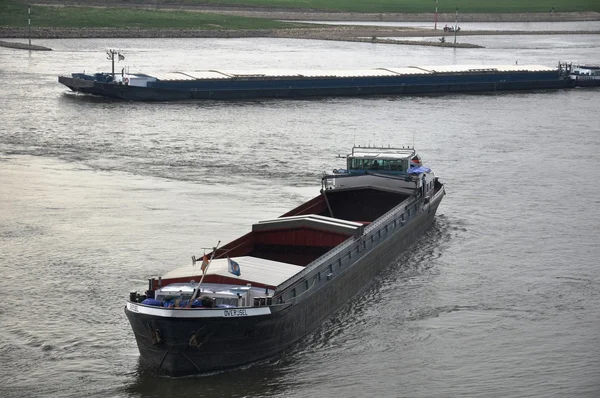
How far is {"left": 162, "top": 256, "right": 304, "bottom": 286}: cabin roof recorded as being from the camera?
25.1 m

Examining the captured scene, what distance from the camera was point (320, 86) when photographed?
76125 mm

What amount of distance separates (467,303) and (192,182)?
17184 millimetres

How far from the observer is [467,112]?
6906cm

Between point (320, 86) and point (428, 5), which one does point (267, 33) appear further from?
point (320, 86)

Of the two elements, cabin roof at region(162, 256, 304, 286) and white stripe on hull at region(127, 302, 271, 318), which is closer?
white stripe on hull at region(127, 302, 271, 318)

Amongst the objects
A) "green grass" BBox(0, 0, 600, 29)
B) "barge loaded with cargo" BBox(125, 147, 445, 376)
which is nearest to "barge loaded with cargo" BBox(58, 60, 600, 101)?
"barge loaded with cargo" BBox(125, 147, 445, 376)

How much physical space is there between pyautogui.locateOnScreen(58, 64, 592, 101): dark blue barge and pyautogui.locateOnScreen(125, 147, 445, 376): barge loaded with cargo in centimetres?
3695

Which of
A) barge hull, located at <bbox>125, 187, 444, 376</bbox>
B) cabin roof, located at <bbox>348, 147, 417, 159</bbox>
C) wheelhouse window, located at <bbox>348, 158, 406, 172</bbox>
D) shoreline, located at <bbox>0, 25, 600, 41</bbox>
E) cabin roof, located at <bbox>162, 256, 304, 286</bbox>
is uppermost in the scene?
shoreline, located at <bbox>0, 25, 600, 41</bbox>

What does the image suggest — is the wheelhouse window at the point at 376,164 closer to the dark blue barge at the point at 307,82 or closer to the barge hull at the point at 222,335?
the barge hull at the point at 222,335

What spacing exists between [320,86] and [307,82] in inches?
39.8

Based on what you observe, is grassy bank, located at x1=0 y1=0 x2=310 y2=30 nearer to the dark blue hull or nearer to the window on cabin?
the dark blue hull

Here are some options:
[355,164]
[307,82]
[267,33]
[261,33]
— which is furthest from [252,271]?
[267,33]

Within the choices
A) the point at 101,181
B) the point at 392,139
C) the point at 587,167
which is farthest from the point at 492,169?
the point at 101,181

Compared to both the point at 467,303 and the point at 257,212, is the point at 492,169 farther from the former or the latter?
the point at 467,303
